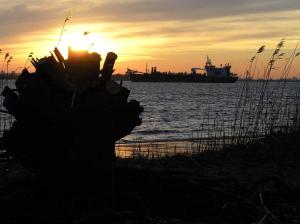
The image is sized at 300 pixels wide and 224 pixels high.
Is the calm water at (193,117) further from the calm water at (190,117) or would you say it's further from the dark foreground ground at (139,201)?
the dark foreground ground at (139,201)

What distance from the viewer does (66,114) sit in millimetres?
4234

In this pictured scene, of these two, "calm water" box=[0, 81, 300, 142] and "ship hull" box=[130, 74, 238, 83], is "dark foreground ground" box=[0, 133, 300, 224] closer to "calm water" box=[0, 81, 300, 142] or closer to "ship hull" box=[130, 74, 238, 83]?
"calm water" box=[0, 81, 300, 142]

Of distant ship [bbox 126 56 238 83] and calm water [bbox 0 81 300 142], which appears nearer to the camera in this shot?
calm water [bbox 0 81 300 142]

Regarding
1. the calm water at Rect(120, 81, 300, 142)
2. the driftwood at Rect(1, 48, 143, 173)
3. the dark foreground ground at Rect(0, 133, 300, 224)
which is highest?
the driftwood at Rect(1, 48, 143, 173)

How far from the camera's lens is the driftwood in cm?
423

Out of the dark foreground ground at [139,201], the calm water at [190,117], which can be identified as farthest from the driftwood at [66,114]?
the calm water at [190,117]

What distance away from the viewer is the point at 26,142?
4.27 m

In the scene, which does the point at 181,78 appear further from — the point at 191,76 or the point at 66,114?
the point at 66,114

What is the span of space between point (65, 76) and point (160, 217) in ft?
4.87

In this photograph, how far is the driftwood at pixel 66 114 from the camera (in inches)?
167

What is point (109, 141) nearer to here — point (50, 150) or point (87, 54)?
point (50, 150)

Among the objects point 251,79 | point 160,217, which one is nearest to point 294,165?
point 160,217

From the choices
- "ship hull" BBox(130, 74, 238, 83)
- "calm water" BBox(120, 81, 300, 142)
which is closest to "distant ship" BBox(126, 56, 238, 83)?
"ship hull" BBox(130, 74, 238, 83)

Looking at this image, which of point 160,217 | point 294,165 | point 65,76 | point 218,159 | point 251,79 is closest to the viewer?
point 160,217
